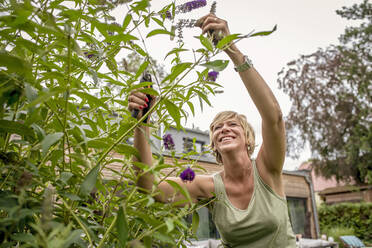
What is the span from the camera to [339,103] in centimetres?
1507

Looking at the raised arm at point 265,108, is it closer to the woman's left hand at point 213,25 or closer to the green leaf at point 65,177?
the woman's left hand at point 213,25

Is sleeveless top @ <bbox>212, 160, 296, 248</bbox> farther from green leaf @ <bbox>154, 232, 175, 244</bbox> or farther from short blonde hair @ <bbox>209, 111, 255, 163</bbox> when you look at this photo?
green leaf @ <bbox>154, 232, 175, 244</bbox>

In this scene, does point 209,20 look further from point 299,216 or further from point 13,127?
point 299,216

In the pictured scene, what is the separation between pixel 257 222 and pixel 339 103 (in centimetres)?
1580

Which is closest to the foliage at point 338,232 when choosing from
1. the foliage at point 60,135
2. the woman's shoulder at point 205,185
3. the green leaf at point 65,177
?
the woman's shoulder at point 205,185

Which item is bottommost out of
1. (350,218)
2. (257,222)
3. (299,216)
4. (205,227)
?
(350,218)

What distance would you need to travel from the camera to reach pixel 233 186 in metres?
1.54

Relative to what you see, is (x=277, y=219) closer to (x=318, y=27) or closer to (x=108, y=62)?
(x=108, y=62)

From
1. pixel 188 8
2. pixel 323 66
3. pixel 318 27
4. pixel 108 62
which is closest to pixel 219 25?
pixel 188 8

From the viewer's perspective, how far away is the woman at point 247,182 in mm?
1210

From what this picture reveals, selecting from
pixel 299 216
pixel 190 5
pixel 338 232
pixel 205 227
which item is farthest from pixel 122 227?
pixel 338 232

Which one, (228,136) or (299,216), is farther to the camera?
(299,216)

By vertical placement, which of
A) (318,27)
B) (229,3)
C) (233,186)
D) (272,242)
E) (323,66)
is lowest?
(272,242)

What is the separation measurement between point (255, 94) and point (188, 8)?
0.47m
